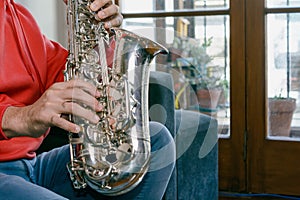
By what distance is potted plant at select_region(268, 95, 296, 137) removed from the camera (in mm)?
2539

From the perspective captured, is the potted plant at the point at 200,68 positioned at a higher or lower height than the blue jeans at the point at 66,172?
higher

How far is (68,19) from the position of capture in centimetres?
142

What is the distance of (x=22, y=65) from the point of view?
1425mm

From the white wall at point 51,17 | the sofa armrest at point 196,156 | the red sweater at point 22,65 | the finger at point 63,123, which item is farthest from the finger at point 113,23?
the white wall at point 51,17

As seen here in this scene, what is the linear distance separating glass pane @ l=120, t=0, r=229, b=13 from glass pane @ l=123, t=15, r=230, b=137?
1.9 inches

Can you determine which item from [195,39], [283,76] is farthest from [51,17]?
[283,76]

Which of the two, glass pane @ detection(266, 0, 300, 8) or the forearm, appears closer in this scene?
the forearm

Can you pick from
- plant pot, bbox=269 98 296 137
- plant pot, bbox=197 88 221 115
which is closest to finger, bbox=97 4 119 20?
plant pot, bbox=197 88 221 115

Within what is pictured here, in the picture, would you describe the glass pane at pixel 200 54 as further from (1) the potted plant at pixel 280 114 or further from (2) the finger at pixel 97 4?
(2) the finger at pixel 97 4

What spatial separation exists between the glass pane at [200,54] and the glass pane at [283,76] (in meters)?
0.20

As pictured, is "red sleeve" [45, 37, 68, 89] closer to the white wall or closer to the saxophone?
the saxophone

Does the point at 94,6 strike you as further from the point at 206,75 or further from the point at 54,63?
the point at 206,75

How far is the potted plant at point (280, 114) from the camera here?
2.54 m

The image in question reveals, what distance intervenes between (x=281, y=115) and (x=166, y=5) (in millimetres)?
741
